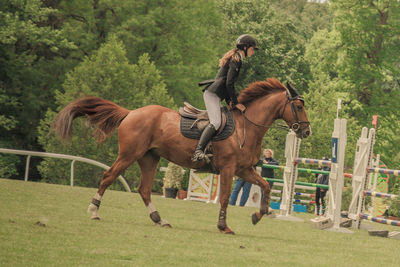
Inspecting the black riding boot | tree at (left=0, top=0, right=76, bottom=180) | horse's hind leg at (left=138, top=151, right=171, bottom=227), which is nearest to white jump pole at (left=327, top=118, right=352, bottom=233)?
the black riding boot

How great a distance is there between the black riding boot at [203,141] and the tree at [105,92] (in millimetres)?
17786

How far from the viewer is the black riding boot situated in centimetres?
992

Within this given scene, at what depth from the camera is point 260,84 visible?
10.6 meters

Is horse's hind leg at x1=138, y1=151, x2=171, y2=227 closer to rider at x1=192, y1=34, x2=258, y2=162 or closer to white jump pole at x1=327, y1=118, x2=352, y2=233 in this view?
rider at x1=192, y1=34, x2=258, y2=162

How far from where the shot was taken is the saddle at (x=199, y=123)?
1013 cm

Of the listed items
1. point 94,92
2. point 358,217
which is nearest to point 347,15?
point 94,92

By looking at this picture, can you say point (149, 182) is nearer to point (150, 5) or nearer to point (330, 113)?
point (330, 113)

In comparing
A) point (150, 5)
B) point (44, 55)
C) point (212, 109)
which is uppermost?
point (150, 5)

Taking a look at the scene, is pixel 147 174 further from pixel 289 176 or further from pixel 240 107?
pixel 289 176

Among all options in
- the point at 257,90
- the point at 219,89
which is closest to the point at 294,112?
the point at 257,90

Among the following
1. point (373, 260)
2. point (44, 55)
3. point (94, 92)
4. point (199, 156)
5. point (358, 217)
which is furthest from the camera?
point (44, 55)

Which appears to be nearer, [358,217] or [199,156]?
[199,156]

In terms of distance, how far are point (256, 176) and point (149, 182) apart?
1.70m

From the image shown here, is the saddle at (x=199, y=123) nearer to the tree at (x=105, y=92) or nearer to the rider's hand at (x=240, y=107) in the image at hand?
the rider's hand at (x=240, y=107)
